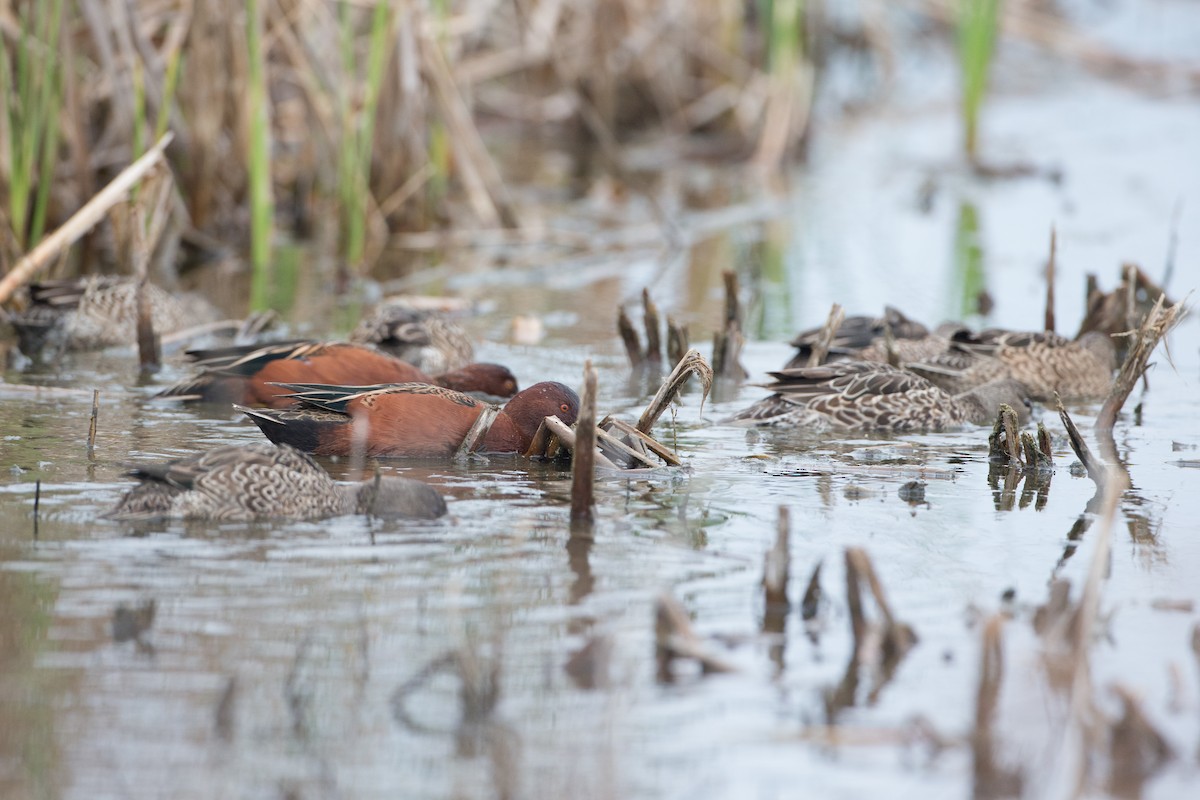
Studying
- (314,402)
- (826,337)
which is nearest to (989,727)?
(314,402)

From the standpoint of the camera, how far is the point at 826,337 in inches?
324

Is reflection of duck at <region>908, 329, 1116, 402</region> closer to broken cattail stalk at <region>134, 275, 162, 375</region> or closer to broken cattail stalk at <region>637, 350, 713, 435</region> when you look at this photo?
broken cattail stalk at <region>637, 350, 713, 435</region>

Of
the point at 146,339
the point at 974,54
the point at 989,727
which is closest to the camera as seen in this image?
the point at 989,727

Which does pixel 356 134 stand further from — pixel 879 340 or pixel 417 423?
pixel 417 423

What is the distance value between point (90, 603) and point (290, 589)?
58 cm

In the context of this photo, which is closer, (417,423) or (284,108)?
(417,423)

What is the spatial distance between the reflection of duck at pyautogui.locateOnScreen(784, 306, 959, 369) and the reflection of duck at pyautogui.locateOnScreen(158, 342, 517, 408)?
93.6 inches

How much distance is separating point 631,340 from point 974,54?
29.3ft

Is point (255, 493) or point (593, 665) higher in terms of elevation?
point (255, 493)

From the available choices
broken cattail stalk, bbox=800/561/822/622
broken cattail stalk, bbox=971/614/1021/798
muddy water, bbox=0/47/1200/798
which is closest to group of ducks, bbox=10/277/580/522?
muddy water, bbox=0/47/1200/798

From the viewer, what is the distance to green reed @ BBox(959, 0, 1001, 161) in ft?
51.9

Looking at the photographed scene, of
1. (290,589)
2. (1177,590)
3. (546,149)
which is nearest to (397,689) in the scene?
(290,589)

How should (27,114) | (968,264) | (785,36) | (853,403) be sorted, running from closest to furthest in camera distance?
(853,403) < (27,114) < (968,264) < (785,36)

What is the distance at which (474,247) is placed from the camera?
1310 centimetres
